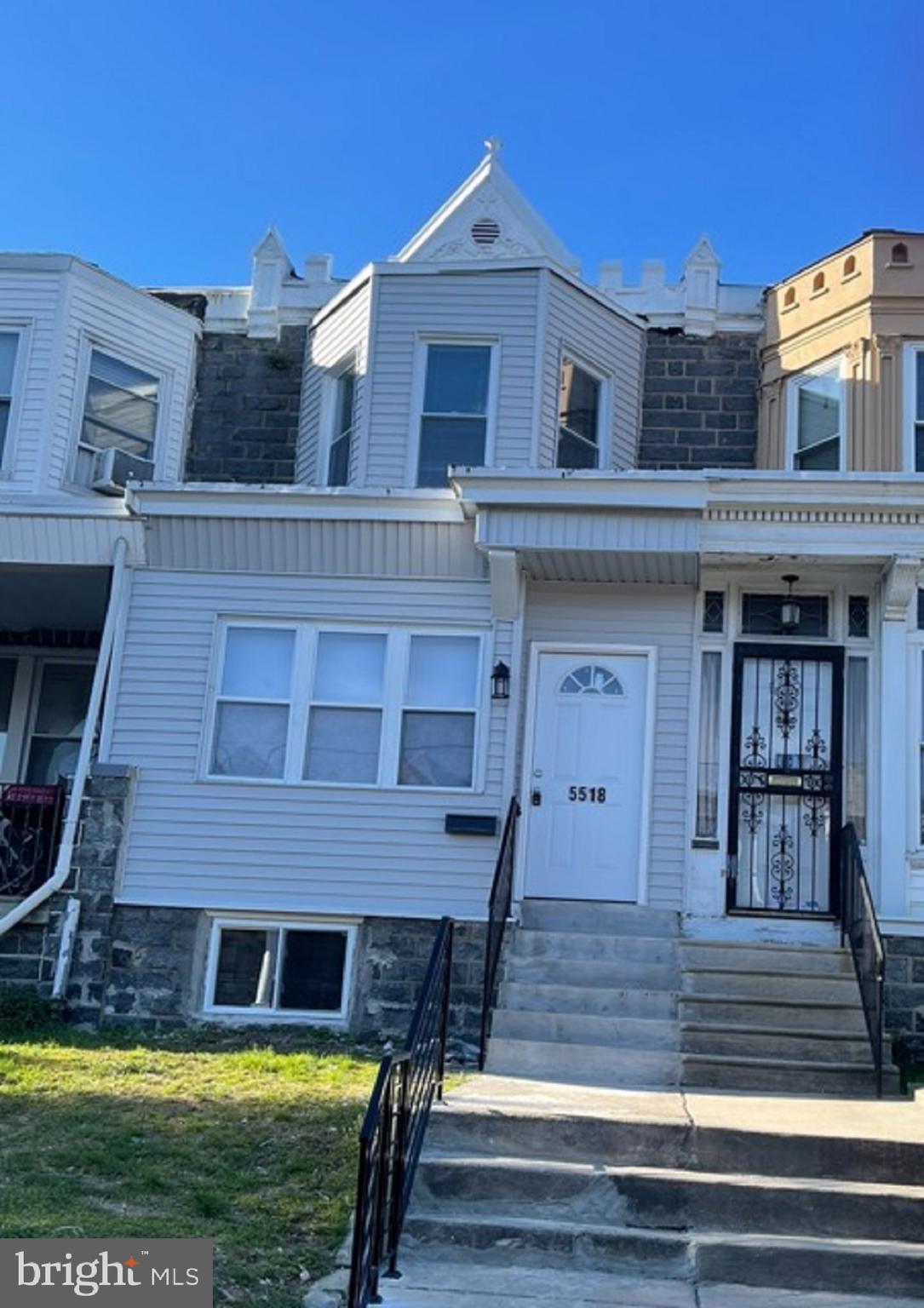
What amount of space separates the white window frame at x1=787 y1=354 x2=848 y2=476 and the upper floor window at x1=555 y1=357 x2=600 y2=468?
5.51 feet

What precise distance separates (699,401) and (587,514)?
328 centimetres

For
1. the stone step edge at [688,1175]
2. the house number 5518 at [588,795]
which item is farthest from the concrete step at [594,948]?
the stone step edge at [688,1175]

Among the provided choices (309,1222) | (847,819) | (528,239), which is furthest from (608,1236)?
(528,239)

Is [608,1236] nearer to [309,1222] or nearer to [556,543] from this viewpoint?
[309,1222]

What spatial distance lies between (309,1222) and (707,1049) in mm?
3352

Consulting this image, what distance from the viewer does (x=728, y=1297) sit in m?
5.29

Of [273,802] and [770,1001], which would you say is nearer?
[770,1001]

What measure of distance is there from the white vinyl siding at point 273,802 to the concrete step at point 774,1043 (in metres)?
2.06

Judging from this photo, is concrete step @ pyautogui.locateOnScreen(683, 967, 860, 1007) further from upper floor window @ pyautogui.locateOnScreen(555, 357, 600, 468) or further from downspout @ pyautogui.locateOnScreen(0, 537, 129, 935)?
upper floor window @ pyautogui.locateOnScreen(555, 357, 600, 468)

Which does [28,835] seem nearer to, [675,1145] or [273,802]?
[273,802]

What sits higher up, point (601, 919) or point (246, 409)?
point (246, 409)

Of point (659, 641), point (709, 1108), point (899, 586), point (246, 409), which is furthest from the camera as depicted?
point (246, 409)

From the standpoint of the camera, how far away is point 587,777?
10.4 meters

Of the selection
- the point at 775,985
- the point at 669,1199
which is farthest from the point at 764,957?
the point at 669,1199
